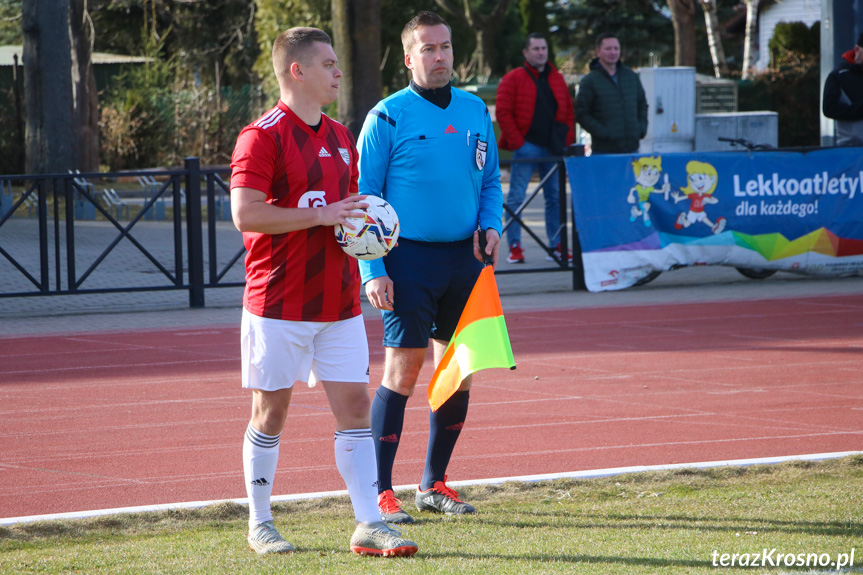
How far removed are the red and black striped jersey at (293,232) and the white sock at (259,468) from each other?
Answer: 1.64 ft

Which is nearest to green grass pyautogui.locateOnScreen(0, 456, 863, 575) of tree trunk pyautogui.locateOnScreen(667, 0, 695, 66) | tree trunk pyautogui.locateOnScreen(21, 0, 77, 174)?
tree trunk pyautogui.locateOnScreen(21, 0, 77, 174)

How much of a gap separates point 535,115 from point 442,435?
27.2 ft

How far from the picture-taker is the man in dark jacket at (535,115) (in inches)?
496

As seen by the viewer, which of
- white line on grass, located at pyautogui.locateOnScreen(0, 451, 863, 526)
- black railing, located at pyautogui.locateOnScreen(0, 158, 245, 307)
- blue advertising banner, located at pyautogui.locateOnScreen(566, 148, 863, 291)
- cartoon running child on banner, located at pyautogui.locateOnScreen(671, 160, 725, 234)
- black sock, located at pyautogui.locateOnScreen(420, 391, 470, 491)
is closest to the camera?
white line on grass, located at pyautogui.locateOnScreen(0, 451, 863, 526)

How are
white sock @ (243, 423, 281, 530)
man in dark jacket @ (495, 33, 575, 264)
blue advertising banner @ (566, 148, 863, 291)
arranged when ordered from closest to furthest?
white sock @ (243, 423, 281, 530) → blue advertising banner @ (566, 148, 863, 291) → man in dark jacket @ (495, 33, 575, 264)

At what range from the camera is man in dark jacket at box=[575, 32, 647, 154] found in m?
12.3

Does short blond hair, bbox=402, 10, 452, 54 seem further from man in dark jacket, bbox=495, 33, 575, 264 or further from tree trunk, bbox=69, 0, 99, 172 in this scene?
tree trunk, bbox=69, 0, 99, 172

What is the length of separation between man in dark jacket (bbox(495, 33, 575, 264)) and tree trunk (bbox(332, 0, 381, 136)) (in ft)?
21.3

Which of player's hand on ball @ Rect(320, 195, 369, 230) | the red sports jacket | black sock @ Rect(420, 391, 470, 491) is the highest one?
the red sports jacket

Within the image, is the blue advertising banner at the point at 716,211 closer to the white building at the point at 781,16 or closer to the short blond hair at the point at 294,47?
the short blond hair at the point at 294,47

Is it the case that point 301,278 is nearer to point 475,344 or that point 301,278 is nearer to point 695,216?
point 475,344

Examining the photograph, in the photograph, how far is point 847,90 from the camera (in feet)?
39.3

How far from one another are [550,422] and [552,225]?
21.6 feet

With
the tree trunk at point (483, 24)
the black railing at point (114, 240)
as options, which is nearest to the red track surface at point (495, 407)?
the black railing at point (114, 240)
